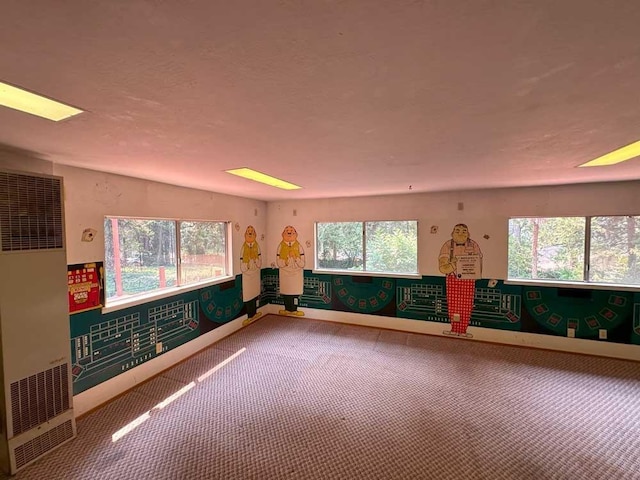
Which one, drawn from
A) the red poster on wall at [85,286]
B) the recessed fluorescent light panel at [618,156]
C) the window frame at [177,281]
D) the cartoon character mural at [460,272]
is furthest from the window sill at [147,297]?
the recessed fluorescent light panel at [618,156]

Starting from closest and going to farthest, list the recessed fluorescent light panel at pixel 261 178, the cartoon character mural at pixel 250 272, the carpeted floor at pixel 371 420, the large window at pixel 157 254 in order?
the carpeted floor at pixel 371 420 → the recessed fluorescent light panel at pixel 261 178 → the large window at pixel 157 254 → the cartoon character mural at pixel 250 272

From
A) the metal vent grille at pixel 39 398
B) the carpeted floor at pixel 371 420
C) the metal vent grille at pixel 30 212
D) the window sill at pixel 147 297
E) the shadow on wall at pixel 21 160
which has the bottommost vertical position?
the carpeted floor at pixel 371 420

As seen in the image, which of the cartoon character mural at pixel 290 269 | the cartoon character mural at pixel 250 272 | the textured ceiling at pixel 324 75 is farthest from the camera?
the cartoon character mural at pixel 290 269

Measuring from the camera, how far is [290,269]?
16.8 ft

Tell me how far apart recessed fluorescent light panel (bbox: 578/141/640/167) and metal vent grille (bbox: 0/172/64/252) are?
4.09 metres

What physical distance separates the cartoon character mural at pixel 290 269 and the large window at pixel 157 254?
1260 millimetres

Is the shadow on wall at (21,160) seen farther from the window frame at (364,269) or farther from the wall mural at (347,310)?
the window frame at (364,269)

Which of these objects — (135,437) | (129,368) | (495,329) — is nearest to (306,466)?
(135,437)

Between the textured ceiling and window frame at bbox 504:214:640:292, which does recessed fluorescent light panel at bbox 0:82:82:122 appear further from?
window frame at bbox 504:214:640:292

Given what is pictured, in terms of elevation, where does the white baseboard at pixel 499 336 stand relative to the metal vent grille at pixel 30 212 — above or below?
below

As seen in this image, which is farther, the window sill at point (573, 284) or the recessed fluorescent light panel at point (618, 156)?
the window sill at point (573, 284)

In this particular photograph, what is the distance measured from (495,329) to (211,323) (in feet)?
13.6

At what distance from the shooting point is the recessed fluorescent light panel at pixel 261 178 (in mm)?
2509

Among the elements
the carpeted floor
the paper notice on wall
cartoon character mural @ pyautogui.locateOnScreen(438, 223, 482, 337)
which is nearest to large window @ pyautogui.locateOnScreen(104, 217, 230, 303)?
the carpeted floor
